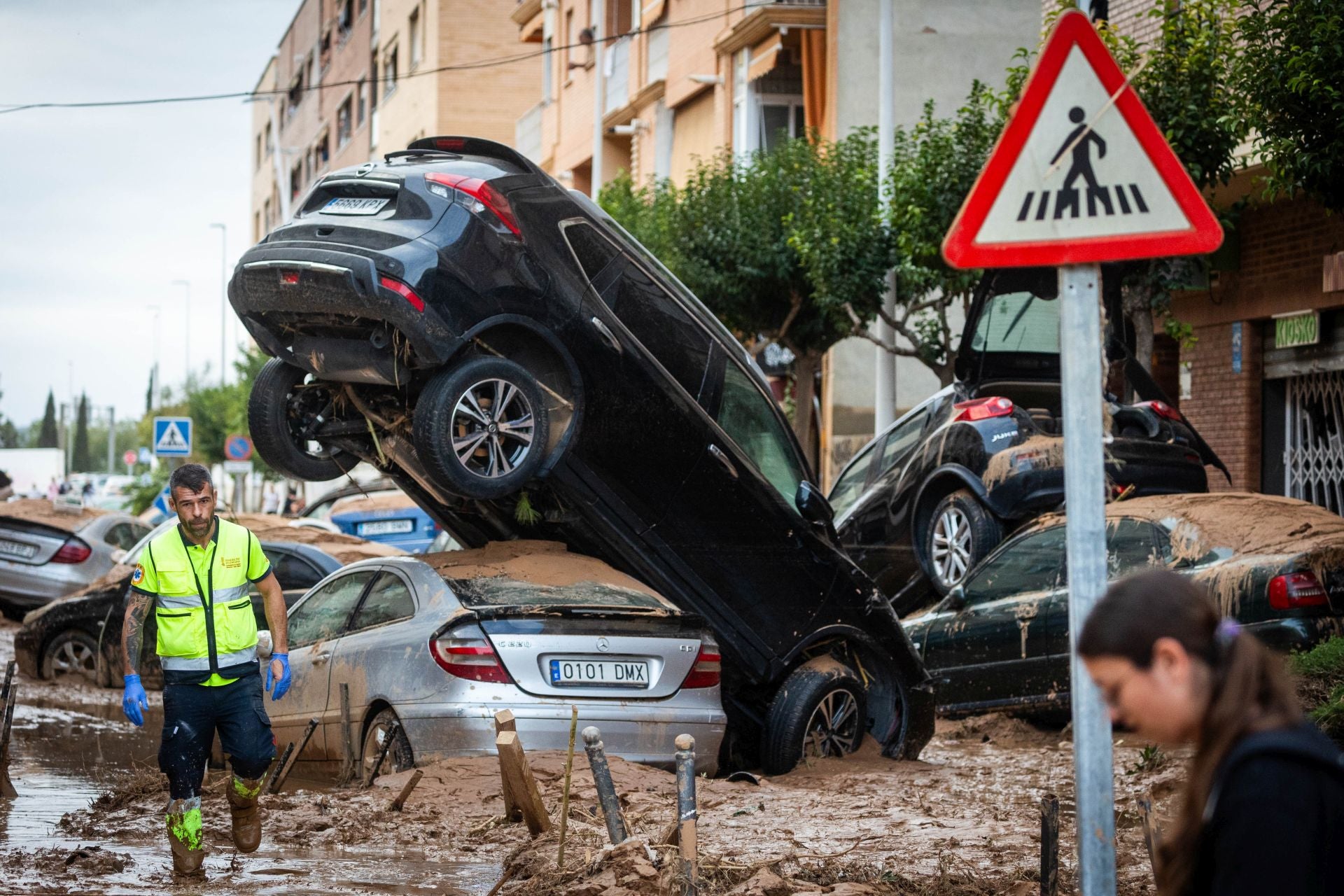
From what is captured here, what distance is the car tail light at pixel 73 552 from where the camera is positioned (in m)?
20.1

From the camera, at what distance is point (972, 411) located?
12703 millimetres

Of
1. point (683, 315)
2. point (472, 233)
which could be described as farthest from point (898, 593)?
point (472, 233)

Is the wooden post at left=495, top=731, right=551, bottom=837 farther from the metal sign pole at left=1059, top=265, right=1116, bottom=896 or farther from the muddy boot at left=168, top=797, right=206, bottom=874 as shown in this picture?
the metal sign pole at left=1059, top=265, right=1116, bottom=896

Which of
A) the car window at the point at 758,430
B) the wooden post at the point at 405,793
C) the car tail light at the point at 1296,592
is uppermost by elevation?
the car window at the point at 758,430

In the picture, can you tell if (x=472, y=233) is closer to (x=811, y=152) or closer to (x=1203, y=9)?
(x=1203, y=9)

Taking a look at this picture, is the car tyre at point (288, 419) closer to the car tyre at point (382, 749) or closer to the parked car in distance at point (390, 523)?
the car tyre at point (382, 749)

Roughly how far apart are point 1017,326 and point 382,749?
6556 mm

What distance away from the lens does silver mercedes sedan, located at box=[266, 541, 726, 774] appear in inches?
Result: 313

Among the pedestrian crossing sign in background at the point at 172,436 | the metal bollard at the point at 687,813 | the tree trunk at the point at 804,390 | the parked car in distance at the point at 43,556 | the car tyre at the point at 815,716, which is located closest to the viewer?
the metal bollard at the point at 687,813

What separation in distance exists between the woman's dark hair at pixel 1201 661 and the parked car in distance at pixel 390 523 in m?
19.6

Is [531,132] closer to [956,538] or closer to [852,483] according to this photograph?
[852,483]

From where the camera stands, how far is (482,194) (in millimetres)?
8227

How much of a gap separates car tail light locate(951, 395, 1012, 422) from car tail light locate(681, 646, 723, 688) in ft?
15.3

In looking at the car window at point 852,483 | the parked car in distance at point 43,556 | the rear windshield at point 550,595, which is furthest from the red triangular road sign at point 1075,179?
the parked car in distance at point 43,556
